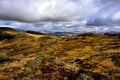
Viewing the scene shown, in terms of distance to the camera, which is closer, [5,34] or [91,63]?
[91,63]

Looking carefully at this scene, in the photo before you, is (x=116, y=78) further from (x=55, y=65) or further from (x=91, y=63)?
(x=91, y=63)

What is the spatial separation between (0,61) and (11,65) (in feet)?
7.29

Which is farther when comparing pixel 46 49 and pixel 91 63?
pixel 46 49

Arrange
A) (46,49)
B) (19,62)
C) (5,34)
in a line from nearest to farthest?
(19,62)
(46,49)
(5,34)

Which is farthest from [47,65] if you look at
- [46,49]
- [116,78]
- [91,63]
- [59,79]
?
[46,49]

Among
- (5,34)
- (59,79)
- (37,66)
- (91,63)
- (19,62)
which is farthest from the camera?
(5,34)

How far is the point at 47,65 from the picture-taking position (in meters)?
23.3

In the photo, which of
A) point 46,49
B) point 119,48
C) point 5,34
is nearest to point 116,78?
point 119,48

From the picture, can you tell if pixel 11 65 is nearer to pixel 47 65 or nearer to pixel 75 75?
pixel 47 65

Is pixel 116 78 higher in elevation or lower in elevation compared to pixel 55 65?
lower

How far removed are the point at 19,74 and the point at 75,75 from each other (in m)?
5.47

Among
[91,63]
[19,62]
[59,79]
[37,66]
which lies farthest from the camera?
[91,63]

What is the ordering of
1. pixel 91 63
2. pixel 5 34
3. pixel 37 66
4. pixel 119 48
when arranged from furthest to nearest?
pixel 5 34 → pixel 119 48 → pixel 91 63 → pixel 37 66

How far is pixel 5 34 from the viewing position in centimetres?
14425
